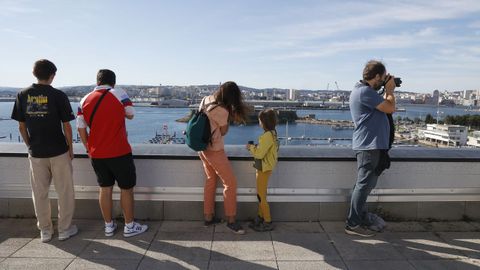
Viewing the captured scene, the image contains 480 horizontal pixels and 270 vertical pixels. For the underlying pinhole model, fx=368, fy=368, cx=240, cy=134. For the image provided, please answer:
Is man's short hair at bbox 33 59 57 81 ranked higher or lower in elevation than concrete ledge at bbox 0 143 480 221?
higher

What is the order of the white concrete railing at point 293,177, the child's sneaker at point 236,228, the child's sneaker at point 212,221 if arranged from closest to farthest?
the child's sneaker at point 236,228, the child's sneaker at point 212,221, the white concrete railing at point 293,177

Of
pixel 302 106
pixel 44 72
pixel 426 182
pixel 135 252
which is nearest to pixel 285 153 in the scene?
pixel 426 182

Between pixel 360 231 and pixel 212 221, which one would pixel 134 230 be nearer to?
pixel 212 221

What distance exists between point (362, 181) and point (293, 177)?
2.50ft

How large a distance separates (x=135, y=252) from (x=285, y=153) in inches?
74.1

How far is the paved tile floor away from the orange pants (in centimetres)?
24

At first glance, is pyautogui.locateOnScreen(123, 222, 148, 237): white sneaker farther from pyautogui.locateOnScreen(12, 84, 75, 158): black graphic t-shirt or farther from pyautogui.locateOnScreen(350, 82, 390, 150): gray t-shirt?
pyautogui.locateOnScreen(350, 82, 390, 150): gray t-shirt

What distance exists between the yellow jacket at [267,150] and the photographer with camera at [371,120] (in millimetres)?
794

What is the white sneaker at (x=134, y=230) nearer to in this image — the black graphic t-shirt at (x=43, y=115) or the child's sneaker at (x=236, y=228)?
the child's sneaker at (x=236, y=228)

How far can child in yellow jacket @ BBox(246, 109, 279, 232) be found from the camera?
3.67m

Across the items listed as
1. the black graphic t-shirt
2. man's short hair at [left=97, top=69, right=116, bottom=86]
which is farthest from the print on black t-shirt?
man's short hair at [left=97, top=69, right=116, bottom=86]

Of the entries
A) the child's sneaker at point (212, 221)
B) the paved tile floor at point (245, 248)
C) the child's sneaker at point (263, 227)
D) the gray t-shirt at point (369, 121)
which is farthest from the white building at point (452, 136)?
the child's sneaker at point (212, 221)

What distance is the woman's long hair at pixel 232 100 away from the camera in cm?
361

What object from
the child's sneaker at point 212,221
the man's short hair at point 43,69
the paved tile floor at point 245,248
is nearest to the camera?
the paved tile floor at point 245,248
